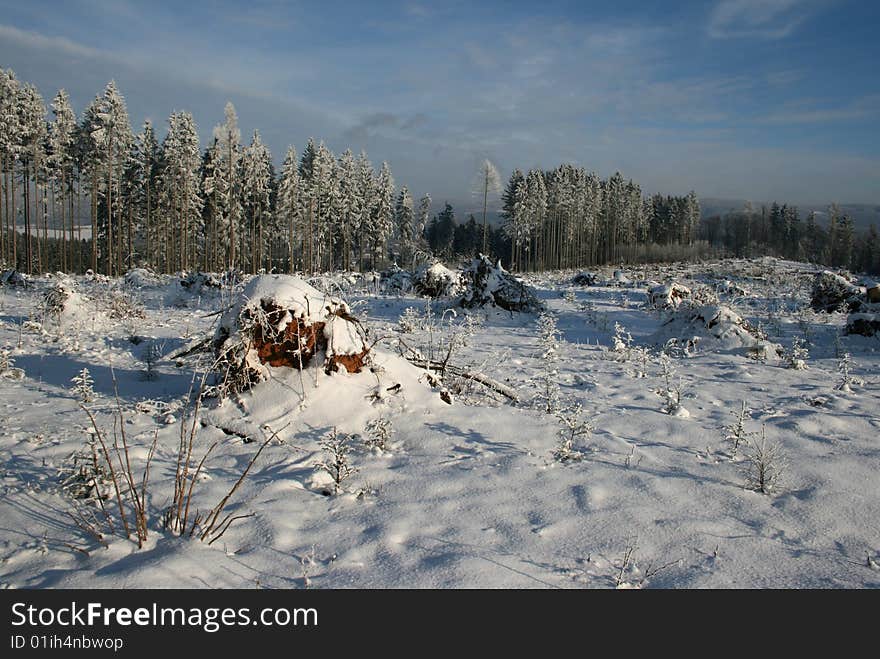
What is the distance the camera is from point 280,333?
5469 millimetres

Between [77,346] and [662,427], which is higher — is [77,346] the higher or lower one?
the higher one

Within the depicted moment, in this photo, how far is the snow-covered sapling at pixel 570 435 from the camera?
4438mm

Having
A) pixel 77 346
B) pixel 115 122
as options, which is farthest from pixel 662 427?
pixel 115 122

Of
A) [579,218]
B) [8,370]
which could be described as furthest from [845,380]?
[579,218]

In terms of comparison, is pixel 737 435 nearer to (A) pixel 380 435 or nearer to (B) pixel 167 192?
(A) pixel 380 435

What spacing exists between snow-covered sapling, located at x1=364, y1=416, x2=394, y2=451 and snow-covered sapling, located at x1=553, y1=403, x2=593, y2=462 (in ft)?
5.24

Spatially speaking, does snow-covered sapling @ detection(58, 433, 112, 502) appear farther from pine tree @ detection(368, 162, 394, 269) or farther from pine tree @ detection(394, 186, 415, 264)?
pine tree @ detection(394, 186, 415, 264)

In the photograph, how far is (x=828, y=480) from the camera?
159 inches

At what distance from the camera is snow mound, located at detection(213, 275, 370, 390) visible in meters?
5.32

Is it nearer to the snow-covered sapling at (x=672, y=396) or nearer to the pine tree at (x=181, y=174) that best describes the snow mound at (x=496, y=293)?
the snow-covered sapling at (x=672, y=396)

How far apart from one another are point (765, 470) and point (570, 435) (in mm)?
1657
